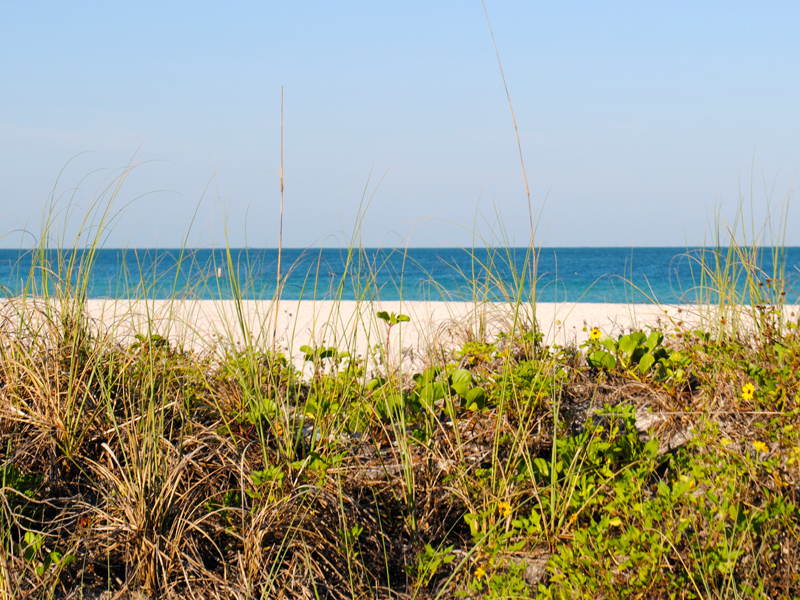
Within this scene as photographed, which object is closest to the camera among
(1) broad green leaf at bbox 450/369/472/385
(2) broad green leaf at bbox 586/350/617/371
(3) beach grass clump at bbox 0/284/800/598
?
(3) beach grass clump at bbox 0/284/800/598

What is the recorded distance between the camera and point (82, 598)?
4.23 ft

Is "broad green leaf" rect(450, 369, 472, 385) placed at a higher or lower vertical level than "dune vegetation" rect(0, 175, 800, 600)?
higher

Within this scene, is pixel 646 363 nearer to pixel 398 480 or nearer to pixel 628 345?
pixel 628 345

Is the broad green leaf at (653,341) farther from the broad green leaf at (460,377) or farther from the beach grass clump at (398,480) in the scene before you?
the broad green leaf at (460,377)

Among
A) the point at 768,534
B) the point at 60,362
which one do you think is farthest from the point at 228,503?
the point at 768,534

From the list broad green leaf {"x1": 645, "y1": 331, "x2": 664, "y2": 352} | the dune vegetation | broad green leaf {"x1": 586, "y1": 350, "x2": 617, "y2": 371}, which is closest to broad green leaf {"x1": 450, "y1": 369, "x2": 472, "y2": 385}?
the dune vegetation

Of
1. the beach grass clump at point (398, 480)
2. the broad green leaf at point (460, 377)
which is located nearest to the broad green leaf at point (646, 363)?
the beach grass clump at point (398, 480)

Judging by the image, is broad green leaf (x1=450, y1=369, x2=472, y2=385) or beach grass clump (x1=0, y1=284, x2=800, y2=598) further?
broad green leaf (x1=450, y1=369, x2=472, y2=385)

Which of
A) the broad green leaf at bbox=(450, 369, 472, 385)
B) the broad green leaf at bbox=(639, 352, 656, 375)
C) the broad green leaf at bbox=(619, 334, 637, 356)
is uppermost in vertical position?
the broad green leaf at bbox=(619, 334, 637, 356)

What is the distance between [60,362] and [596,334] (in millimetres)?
1908

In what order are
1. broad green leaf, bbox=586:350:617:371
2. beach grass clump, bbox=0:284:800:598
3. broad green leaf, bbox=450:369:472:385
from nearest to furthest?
beach grass clump, bbox=0:284:800:598
broad green leaf, bbox=450:369:472:385
broad green leaf, bbox=586:350:617:371

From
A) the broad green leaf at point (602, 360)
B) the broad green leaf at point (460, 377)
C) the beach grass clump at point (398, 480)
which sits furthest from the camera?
the broad green leaf at point (602, 360)

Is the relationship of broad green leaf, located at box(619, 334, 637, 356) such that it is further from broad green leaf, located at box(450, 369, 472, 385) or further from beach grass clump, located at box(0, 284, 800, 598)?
broad green leaf, located at box(450, 369, 472, 385)

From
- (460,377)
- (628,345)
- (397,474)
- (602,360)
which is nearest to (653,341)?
(628,345)
